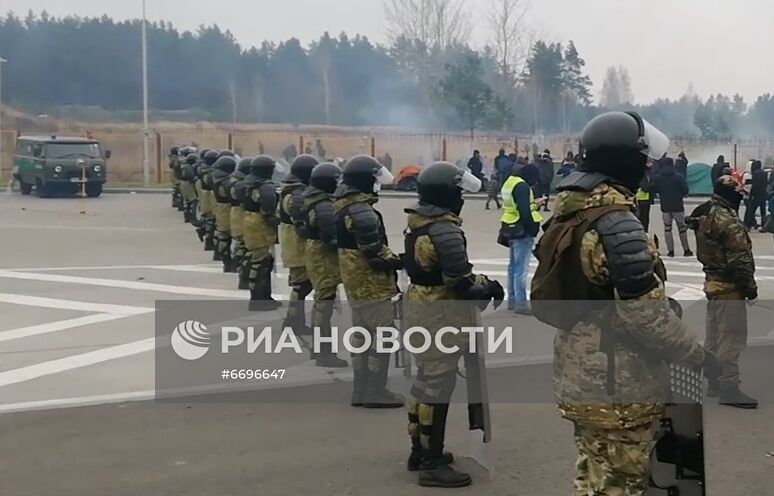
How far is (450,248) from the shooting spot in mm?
5695

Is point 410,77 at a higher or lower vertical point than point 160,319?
higher

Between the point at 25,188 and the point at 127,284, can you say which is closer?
the point at 127,284

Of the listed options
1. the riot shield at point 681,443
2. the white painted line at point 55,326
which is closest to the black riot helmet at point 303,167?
the white painted line at point 55,326

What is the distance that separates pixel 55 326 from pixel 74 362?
6.56ft

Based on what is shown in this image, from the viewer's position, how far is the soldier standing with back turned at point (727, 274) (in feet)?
23.0

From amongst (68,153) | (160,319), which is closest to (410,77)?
(68,153)

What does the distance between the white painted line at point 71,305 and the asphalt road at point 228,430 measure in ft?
A: 0.12

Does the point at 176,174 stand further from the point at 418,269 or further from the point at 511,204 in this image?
the point at 418,269

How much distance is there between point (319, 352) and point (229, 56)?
74.3 m

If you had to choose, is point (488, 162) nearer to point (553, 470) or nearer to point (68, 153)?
point (68, 153)

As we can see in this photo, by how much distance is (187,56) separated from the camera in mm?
77500

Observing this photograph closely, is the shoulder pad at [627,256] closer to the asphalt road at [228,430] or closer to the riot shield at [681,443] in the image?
the riot shield at [681,443]

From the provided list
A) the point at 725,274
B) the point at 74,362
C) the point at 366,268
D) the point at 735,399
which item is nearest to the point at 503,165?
the point at 74,362

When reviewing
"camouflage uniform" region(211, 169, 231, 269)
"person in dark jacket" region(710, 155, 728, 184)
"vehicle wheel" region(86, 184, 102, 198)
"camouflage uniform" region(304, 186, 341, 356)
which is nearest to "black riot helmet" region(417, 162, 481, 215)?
"person in dark jacket" region(710, 155, 728, 184)
